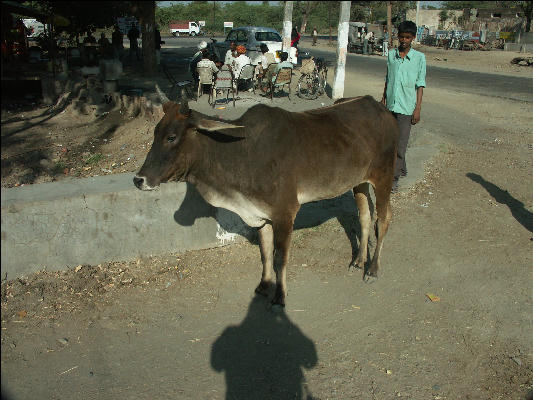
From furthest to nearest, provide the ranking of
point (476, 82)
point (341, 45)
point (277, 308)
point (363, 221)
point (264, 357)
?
1. point (476, 82)
2. point (341, 45)
3. point (363, 221)
4. point (277, 308)
5. point (264, 357)

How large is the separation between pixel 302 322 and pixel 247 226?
4.81 ft

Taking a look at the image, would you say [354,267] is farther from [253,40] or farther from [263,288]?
[253,40]

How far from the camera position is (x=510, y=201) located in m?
6.36

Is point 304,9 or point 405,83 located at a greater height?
point 304,9

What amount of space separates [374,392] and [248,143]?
Answer: 1.97 metres

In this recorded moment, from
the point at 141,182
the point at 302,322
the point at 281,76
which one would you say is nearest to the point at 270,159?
the point at 141,182

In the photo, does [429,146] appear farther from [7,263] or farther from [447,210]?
[7,263]

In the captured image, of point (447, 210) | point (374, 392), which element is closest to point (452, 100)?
point (447, 210)

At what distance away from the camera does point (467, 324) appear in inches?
152

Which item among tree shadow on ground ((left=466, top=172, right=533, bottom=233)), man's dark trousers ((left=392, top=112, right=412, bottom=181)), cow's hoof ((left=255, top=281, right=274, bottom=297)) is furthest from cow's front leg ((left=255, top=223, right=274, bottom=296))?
tree shadow on ground ((left=466, top=172, right=533, bottom=233))

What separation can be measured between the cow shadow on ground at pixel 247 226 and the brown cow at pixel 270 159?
81 centimetres

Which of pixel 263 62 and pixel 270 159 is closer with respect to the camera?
pixel 270 159

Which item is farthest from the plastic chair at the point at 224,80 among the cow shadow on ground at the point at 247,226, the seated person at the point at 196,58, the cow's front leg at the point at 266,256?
the cow's front leg at the point at 266,256

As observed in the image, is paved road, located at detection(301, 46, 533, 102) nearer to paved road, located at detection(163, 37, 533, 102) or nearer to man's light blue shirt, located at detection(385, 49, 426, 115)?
paved road, located at detection(163, 37, 533, 102)
